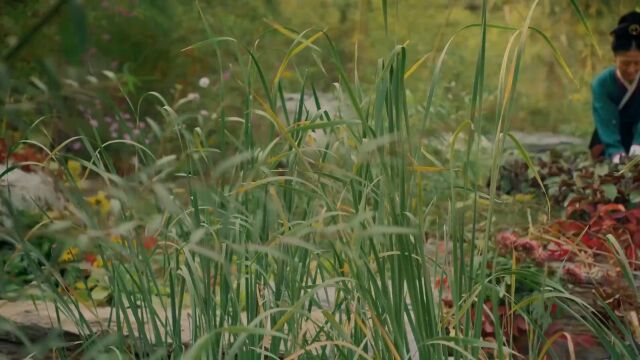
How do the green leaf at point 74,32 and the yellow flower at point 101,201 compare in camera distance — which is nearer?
the green leaf at point 74,32

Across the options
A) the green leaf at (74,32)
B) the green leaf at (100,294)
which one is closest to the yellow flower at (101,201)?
the green leaf at (100,294)

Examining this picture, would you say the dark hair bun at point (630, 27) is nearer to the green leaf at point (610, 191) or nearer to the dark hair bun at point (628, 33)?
the dark hair bun at point (628, 33)

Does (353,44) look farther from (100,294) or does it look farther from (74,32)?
(74,32)

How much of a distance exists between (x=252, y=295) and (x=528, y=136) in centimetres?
628

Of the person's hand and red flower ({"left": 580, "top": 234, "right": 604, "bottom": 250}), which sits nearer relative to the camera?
red flower ({"left": 580, "top": 234, "right": 604, "bottom": 250})

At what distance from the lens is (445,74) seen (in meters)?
7.98

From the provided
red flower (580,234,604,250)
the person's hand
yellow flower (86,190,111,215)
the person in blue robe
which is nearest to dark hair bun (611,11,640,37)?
the person in blue robe

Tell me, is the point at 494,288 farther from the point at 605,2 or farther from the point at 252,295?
the point at 605,2

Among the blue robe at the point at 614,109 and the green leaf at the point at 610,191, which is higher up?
the green leaf at the point at 610,191

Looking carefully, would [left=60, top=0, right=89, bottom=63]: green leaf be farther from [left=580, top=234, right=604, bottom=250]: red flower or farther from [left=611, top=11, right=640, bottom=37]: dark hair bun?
[left=611, top=11, right=640, bottom=37]: dark hair bun

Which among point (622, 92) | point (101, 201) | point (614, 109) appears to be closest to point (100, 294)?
point (101, 201)

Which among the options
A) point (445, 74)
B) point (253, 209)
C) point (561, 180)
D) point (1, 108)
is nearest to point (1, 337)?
point (253, 209)

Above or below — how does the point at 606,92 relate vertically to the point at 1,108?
below

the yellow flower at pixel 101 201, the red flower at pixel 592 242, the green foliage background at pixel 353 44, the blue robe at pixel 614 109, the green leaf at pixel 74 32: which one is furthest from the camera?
the green foliage background at pixel 353 44
